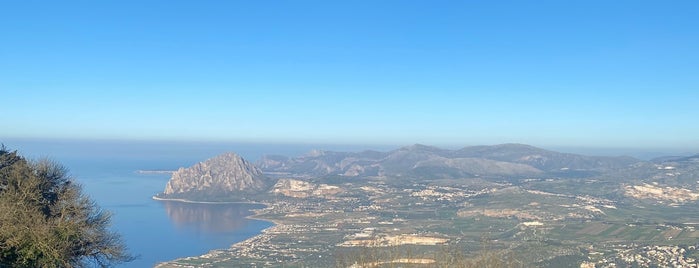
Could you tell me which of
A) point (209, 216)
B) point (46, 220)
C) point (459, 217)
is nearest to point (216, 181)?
point (209, 216)

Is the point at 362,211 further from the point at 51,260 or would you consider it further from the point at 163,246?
the point at 51,260

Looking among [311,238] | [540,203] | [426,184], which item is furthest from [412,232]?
[426,184]

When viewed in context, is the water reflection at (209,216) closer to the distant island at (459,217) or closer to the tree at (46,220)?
the distant island at (459,217)

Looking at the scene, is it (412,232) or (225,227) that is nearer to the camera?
(412,232)

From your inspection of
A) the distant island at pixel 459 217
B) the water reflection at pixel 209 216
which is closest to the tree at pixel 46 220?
the distant island at pixel 459 217

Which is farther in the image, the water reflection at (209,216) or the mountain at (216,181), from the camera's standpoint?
the mountain at (216,181)

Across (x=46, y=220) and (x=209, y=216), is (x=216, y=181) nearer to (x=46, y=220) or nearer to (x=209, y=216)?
(x=209, y=216)

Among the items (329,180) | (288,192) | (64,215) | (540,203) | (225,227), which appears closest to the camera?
(64,215)
